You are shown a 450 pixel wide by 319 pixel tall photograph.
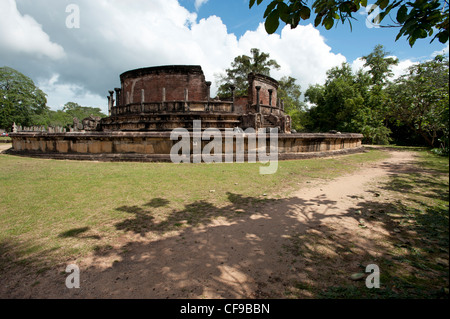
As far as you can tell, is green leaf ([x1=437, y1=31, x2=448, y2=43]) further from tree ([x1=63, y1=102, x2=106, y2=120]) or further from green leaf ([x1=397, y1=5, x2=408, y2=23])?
tree ([x1=63, y1=102, x2=106, y2=120])

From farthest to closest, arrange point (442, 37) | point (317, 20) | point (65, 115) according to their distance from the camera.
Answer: point (65, 115)
point (317, 20)
point (442, 37)

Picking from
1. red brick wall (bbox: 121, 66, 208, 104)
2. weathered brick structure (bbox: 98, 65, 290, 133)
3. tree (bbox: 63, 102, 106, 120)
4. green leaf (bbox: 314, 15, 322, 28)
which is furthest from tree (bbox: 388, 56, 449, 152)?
A: tree (bbox: 63, 102, 106, 120)

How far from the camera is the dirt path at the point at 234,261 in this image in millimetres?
1682

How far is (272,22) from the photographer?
6.46ft

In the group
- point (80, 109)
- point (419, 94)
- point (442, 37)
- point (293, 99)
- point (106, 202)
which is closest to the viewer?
point (442, 37)

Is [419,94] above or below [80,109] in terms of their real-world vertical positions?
Answer: below

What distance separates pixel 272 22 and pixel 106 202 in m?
3.62

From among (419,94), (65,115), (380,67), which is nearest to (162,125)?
(419,94)

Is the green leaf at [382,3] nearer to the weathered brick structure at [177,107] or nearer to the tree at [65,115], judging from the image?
the weathered brick structure at [177,107]

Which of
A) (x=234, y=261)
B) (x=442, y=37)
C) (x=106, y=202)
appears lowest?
(x=234, y=261)

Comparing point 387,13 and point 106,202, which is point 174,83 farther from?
point 387,13

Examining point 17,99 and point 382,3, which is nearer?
point 382,3

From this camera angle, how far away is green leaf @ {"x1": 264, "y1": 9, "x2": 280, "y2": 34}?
76.3 inches

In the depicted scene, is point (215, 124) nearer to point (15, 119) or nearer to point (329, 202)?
point (329, 202)
